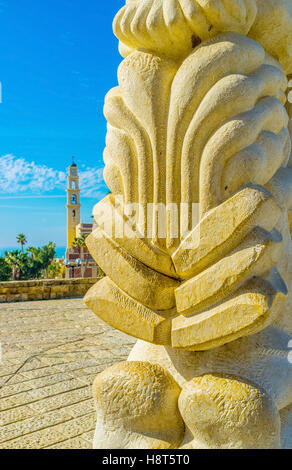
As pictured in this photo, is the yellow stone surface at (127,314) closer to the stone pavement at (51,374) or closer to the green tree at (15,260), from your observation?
the stone pavement at (51,374)

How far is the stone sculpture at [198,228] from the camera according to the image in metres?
1.19

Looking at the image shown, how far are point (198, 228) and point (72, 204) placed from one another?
5845 cm

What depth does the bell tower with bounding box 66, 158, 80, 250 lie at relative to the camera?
189 feet

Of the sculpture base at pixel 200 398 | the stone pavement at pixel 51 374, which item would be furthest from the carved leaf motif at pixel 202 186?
the stone pavement at pixel 51 374

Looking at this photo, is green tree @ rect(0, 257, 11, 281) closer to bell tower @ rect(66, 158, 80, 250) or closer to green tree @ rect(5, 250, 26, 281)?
green tree @ rect(5, 250, 26, 281)

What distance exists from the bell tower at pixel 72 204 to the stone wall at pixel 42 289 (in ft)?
164

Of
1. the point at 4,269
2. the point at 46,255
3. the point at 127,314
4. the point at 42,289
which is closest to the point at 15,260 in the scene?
the point at 4,269

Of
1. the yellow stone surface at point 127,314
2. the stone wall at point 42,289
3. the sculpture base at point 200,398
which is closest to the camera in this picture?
the sculpture base at point 200,398

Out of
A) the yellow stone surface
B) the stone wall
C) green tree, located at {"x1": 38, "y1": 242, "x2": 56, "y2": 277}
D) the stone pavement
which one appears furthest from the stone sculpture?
green tree, located at {"x1": 38, "y1": 242, "x2": 56, "y2": 277}

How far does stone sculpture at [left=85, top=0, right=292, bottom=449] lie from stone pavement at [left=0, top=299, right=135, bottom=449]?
3.25ft

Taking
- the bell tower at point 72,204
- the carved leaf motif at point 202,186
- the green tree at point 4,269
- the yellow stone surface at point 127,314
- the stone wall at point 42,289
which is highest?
the bell tower at point 72,204

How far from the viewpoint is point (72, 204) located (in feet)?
192

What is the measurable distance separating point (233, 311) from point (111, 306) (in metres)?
0.42
